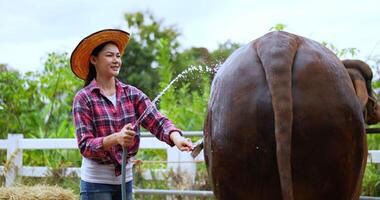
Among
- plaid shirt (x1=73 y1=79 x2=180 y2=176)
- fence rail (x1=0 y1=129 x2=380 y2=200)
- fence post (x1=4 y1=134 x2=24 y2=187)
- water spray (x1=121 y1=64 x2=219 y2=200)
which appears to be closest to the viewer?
water spray (x1=121 y1=64 x2=219 y2=200)

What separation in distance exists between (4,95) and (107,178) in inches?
291

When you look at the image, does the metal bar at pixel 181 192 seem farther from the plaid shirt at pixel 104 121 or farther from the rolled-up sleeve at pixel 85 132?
the rolled-up sleeve at pixel 85 132

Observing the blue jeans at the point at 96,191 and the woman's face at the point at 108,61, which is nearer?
the blue jeans at the point at 96,191

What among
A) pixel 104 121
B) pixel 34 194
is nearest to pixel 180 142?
pixel 104 121

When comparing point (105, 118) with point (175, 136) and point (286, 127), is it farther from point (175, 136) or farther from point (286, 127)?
point (286, 127)

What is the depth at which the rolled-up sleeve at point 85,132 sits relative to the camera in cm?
379

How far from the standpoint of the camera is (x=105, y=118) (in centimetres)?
398

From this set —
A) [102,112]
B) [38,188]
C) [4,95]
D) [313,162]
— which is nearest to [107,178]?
[102,112]

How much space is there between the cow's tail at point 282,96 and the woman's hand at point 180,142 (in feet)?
3.06

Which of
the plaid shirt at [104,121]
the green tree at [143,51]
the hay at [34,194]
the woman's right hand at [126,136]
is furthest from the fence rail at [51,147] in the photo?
the green tree at [143,51]

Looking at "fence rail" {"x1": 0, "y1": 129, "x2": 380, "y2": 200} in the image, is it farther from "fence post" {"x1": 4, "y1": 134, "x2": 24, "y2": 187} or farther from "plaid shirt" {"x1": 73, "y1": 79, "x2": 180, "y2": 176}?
"plaid shirt" {"x1": 73, "y1": 79, "x2": 180, "y2": 176}

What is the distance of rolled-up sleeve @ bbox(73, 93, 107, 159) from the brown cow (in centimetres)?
92

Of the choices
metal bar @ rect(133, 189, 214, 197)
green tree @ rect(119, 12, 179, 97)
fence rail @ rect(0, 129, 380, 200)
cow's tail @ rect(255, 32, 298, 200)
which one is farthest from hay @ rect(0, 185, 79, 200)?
green tree @ rect(119, 12, 179, 97)

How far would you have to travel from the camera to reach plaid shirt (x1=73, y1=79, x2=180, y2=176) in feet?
12.7
